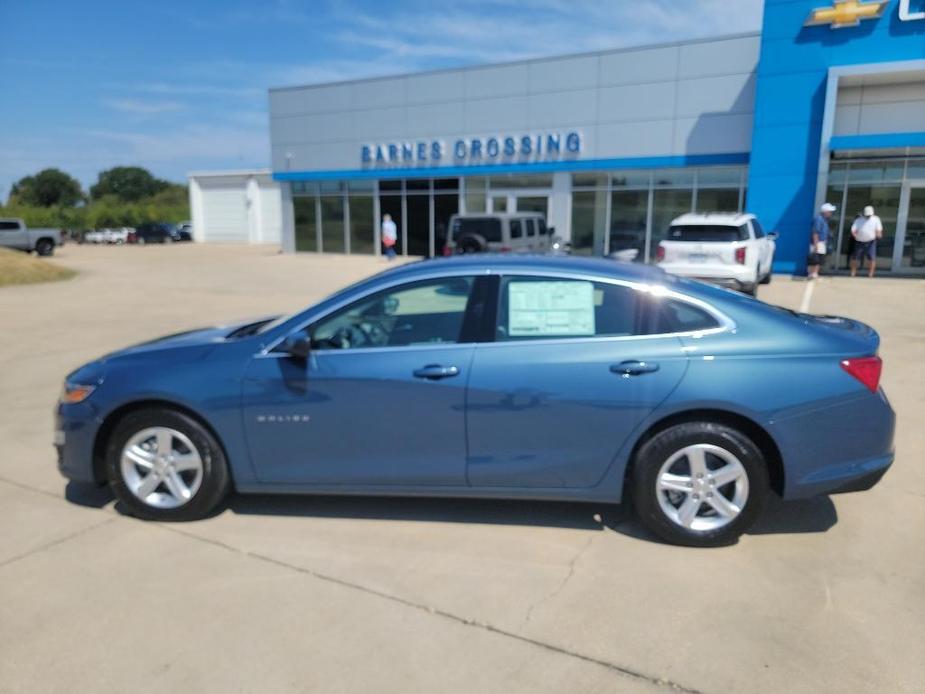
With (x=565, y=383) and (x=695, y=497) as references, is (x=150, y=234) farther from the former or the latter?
(x=695, y=497)

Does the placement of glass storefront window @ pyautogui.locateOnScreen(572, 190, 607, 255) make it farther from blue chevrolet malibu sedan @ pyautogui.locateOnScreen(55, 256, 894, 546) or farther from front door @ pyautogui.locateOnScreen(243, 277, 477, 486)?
front door @ pyautogui.locateOnScreen(243, 277, 477, 486)

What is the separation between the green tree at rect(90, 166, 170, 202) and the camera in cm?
11775

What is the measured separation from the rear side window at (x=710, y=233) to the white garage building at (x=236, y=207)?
37919 mm

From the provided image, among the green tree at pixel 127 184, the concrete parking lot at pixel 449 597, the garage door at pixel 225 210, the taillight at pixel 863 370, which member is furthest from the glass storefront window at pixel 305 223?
the green tree at pixel 127 184

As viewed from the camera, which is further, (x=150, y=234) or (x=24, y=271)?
(x=150, y=234)

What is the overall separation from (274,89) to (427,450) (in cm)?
2852

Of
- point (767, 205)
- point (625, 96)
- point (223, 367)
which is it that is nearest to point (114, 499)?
point (223, 367)

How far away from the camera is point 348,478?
12.4ft

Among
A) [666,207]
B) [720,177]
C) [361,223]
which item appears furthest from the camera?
[361,223]

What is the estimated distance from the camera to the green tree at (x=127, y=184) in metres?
118

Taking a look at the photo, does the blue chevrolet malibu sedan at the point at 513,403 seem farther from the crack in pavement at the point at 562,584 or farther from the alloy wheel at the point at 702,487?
the crack in pavement at the point at 562,584

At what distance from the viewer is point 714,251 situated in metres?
12.6

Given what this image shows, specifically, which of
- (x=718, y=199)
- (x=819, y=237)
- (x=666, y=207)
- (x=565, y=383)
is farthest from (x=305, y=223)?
(x=565, y=383)

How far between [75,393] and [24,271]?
18.0 meters
